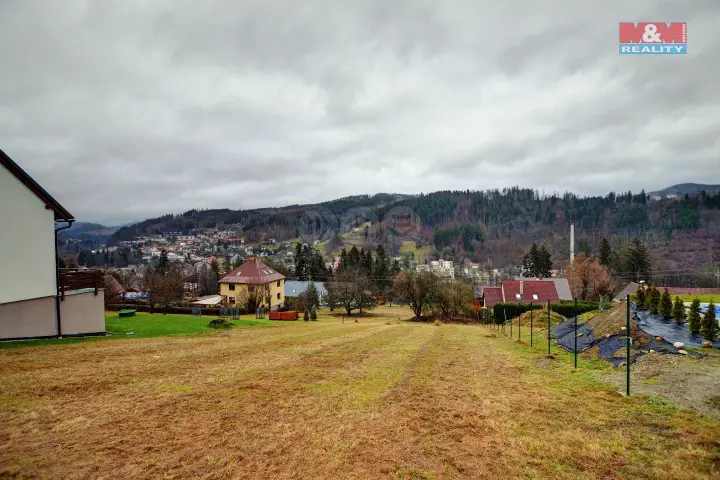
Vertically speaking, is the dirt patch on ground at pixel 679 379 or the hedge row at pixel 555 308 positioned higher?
the dirt patch on ground at pixel 679 379

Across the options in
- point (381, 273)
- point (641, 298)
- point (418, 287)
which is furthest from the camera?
point (381, 273)

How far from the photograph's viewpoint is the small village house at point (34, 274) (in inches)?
627

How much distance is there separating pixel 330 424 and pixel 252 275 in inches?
2102

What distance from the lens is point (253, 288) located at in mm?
53438

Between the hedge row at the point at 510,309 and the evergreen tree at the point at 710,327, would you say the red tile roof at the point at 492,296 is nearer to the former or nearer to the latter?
the hedge row at the point at 510,309

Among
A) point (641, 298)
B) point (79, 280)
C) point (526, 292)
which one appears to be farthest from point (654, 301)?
point (526, 292)

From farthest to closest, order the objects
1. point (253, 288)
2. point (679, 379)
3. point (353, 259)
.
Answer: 1. point (353, 259)
2. point (253, 288)
3. point (679, 379)

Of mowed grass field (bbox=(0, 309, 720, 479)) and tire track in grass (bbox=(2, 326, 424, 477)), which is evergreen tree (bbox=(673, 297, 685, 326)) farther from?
tire track in grass (bbox=(2, 326, 424, 477))

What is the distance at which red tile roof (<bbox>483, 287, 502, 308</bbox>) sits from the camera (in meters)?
58.2

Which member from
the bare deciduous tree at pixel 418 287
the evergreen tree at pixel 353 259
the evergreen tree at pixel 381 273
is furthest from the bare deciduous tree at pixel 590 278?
the evergreen tree at pixel 353 259

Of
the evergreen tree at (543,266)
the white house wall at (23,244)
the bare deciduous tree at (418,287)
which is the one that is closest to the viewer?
the white house wall at (23,244)

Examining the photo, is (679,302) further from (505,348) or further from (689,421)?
(689,421)

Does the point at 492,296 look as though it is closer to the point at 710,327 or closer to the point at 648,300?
the point at 648,300

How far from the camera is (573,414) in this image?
7.85 m
